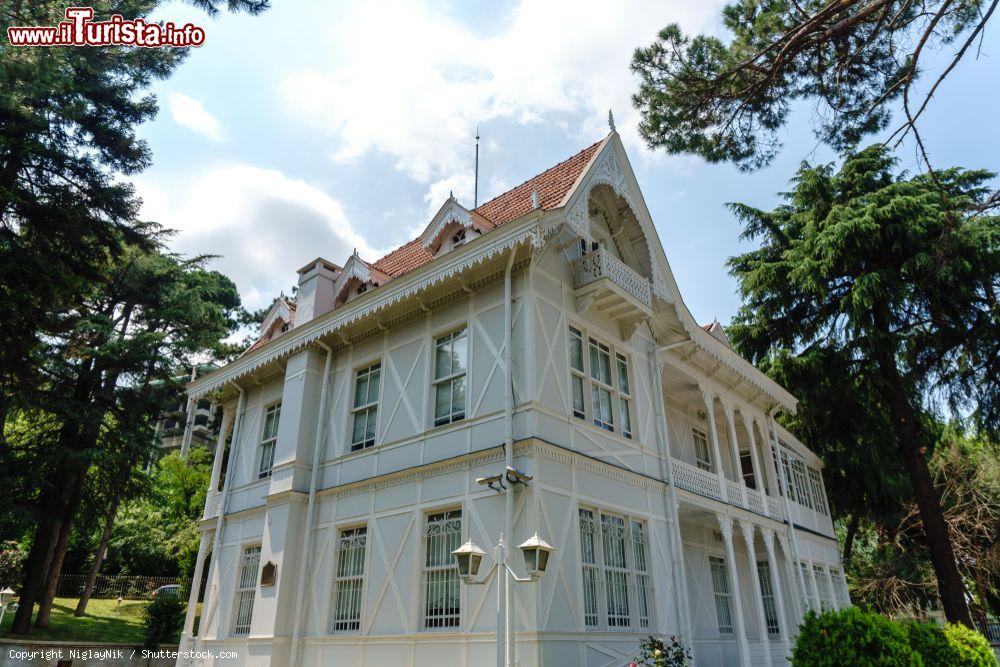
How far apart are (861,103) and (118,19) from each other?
16103 millimetres

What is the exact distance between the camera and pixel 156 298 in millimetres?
25156

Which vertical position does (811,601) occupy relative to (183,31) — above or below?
below

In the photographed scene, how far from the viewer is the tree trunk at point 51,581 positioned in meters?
19.9

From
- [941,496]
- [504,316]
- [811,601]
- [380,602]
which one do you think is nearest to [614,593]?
[380,602]

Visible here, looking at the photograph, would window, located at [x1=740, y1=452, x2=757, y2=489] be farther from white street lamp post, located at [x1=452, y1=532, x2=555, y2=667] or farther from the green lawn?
the green lawn

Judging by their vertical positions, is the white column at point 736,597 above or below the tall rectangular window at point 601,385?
below

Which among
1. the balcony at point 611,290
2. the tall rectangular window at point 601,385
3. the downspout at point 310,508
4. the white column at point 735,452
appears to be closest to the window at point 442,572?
the downspout at point 310,508

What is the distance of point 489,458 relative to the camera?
10.6m

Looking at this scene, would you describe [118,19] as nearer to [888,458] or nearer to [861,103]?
[861,103]

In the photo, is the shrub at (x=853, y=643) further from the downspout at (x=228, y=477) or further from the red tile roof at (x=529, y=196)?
the downspout at (x=228, y=477)

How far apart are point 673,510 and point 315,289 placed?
10370 millimetres

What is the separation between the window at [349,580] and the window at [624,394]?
5.88 meters

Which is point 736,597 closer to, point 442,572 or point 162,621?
point 442,572

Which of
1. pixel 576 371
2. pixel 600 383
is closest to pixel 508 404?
pixel 576 371
